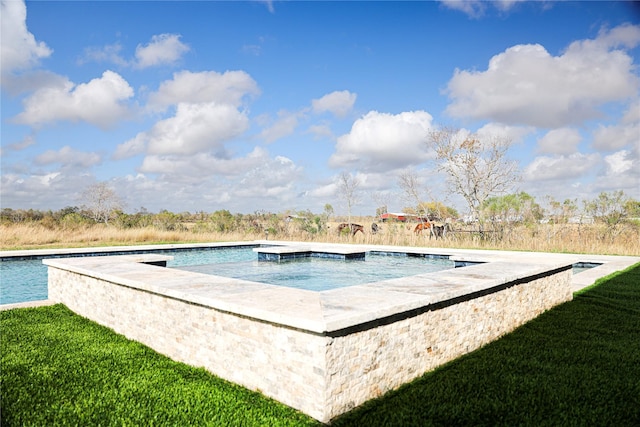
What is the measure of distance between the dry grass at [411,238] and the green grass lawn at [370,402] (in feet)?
29.3

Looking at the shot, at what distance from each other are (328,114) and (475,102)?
5294mm

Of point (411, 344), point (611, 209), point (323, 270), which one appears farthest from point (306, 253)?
point (611, 209)

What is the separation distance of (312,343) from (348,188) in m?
18.2

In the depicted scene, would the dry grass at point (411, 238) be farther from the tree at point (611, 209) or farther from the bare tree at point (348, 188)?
the bare tree at point (348, 188)

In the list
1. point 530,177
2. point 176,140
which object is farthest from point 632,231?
point 176,140

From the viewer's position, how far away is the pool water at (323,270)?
7.27m

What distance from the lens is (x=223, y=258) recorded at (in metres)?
11.5

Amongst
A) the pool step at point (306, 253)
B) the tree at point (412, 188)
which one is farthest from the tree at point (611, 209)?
the pool step at point (306, 253)

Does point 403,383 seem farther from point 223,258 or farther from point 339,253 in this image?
point 223,258

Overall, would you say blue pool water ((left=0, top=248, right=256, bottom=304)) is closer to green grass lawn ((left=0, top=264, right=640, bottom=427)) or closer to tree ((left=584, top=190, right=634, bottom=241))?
green grass lawn ((left=0, top=264, right=640, bottom=427))

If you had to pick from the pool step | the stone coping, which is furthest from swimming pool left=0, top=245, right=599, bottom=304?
the stone coping

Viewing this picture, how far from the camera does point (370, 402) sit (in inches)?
103

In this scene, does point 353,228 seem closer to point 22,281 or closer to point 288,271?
point 288,271

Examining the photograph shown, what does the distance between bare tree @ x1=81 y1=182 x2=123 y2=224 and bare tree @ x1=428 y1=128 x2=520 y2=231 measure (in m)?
18.2
